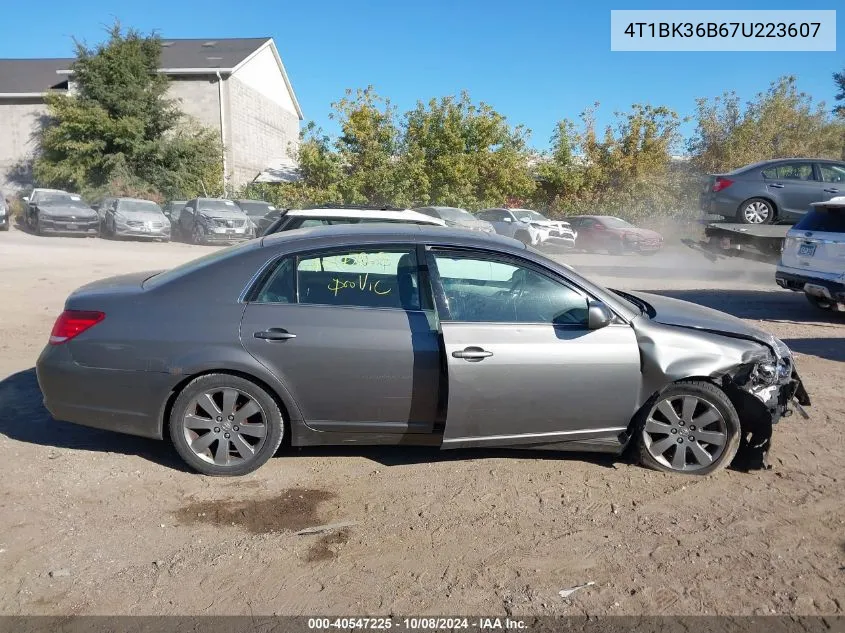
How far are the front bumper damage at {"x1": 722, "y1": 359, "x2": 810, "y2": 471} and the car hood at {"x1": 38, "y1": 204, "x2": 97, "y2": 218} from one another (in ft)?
81.6

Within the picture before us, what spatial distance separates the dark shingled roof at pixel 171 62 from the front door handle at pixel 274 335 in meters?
33.7

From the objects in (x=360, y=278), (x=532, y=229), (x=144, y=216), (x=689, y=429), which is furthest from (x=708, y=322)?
(x=144, y=216)

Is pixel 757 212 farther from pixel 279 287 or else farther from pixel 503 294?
pixel 279 287

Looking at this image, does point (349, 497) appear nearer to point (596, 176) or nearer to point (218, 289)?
point (218, 289)

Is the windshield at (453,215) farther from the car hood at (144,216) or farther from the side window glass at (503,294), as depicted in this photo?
the side window glass at (503,294)

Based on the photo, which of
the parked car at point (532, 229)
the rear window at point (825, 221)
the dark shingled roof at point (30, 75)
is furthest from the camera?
the dark shingled roof at point (30, 75)

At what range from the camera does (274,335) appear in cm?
406

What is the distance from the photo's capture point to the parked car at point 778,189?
1280cm

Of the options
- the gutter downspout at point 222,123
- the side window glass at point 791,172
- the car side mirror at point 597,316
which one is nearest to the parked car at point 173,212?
the gutter downspout at point 222,123

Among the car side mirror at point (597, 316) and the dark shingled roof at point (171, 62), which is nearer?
the car side mirror at point (597, 316)

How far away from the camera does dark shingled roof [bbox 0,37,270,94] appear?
3519 centimetres

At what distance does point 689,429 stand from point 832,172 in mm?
11088

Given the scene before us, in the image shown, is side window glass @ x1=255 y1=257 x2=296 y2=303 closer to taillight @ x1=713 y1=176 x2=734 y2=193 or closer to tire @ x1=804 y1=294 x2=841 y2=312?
tire @ x1=804 y1=294 x2=841 y2=312

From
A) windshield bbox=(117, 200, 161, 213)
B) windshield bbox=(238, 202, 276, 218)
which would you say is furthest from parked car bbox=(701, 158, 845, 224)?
windshield bbox=(117, 200, 161, 213)
